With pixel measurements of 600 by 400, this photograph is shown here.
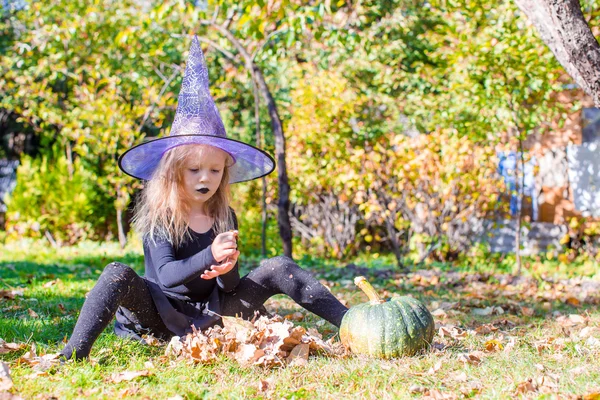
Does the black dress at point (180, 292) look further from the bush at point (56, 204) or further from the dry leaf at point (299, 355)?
the bush at point (56, 204)

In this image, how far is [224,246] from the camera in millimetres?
2576

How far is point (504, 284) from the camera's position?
5875 millimetres

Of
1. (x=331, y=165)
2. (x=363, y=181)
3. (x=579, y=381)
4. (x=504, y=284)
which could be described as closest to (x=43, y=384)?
(x=579, y=381)

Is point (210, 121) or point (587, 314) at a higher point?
point (210, 121)

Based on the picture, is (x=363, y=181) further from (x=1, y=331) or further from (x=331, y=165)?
(x=1, y=331)

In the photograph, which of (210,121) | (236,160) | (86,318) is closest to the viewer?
(86,318)

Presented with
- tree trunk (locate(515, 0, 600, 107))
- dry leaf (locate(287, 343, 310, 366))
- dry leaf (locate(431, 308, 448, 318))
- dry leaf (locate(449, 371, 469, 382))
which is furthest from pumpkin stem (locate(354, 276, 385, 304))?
tree trunk (locate(515, 0, 600, 107))

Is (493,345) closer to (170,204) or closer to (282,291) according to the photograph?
(282,291)

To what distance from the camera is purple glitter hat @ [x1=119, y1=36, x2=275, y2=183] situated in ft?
9.95

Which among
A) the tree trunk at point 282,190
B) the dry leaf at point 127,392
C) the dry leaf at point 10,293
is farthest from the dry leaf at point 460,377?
the tree trunk at point 282,190

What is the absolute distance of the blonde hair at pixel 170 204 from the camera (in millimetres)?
3035

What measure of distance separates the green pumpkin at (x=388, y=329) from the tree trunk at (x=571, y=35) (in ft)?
5.50

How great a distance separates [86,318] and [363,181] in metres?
5.13

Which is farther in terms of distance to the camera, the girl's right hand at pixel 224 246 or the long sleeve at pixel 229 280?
the long sleeve at pixel 229 280
